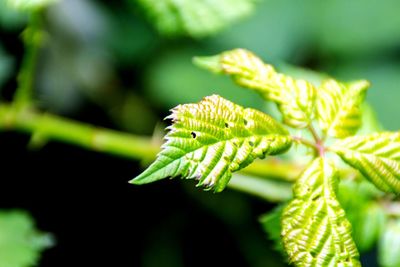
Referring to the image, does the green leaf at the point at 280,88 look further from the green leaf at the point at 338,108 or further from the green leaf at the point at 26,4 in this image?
the green leaf at the point at 26,4

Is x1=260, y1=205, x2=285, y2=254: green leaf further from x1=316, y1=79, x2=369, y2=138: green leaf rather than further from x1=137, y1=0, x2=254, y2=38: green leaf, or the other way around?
x1=137, y1=0, x2=254, y2=38: green leaf

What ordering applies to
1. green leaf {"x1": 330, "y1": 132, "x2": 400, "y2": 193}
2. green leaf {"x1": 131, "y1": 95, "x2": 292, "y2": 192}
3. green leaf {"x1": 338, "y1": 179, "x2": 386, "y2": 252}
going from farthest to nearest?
1. green leaf {"x1": 338, "y1": 179, "x2": 386, "y2": 252}
2. green leaf {"x1": 330, "y1": 132, "x2": 400, "y2": 193}
3. green leaf {"x1": 131, "y1": 95, "x2": 292, "y2": 192}

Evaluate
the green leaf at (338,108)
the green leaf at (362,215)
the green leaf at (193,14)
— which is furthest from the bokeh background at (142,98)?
the green leaf at (338,108)

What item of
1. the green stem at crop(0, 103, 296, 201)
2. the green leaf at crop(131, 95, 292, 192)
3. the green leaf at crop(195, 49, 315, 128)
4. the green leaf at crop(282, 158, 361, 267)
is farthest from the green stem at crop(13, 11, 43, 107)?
the green leaf at crop(282, 158, 361, 267)

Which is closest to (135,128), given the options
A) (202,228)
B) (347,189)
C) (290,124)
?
(202,228)

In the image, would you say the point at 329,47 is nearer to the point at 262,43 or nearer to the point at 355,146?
the point at 262,43

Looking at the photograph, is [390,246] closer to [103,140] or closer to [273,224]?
[273,224]
